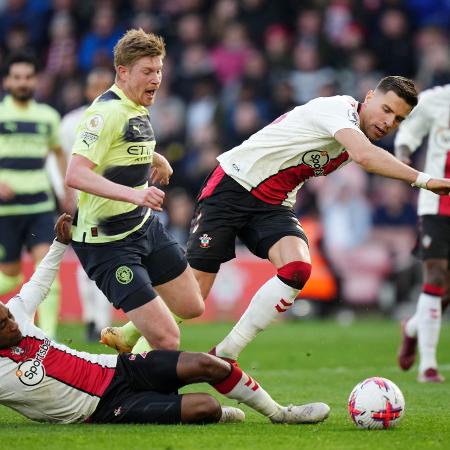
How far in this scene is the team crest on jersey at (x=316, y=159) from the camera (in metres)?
7.94

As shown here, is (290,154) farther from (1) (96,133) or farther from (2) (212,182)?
(1) (96,133)

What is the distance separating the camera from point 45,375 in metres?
6.65

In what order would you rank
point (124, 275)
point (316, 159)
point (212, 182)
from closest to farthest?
point (124, 275) → point (316, 159) → point (212, 182)

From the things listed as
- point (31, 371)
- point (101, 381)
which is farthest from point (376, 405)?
point (31, 371)

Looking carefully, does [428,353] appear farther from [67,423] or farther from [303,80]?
[303,80]

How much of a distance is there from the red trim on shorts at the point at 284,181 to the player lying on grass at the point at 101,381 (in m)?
1.70

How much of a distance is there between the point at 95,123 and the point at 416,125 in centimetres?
416

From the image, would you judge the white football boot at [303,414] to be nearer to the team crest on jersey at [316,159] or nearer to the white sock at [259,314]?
the white sock at [259,314]

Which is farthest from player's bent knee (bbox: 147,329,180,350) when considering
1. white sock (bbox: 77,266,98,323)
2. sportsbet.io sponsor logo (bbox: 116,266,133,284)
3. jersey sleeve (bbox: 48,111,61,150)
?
white sock (bbox: 77,266,98,323)

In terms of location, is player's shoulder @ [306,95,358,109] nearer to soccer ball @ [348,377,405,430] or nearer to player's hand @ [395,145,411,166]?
soccer ball @ [348,377,405,430]

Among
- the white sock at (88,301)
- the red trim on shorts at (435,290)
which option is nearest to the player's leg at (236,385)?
the red trim on shorts at (435,290)

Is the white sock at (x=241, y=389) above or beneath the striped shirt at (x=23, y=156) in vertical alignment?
beneath

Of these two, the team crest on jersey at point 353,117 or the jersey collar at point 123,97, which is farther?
the team crest on jersey at point 353,117

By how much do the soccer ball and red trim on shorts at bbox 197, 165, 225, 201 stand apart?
211cm
